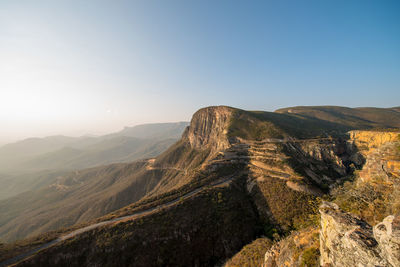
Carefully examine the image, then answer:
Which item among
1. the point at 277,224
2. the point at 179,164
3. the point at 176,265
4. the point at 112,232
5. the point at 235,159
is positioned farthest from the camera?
the point at 179,164

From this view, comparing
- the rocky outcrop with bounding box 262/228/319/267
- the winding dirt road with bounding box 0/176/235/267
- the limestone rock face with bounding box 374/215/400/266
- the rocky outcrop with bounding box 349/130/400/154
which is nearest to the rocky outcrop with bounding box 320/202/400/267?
Result: the limestone rock face with bounding box 374/215/400/266

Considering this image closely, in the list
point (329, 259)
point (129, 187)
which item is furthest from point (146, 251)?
point (129, 187)

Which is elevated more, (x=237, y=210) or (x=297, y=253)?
(x=297, y=253)

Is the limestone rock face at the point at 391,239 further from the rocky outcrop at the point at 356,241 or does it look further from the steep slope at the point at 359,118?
the steep slope at the point at 359,118

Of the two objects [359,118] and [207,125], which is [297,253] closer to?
[207,125]

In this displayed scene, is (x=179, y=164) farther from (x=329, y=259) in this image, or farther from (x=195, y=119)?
(x=329, y=259)

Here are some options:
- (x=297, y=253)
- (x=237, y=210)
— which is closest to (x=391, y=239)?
(x=297, y=253)

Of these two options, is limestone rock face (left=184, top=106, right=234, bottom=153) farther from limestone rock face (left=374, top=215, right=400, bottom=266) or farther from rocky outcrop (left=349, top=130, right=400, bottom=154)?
limestone rock face (left=374, top=215, right=400, bottom=266)
